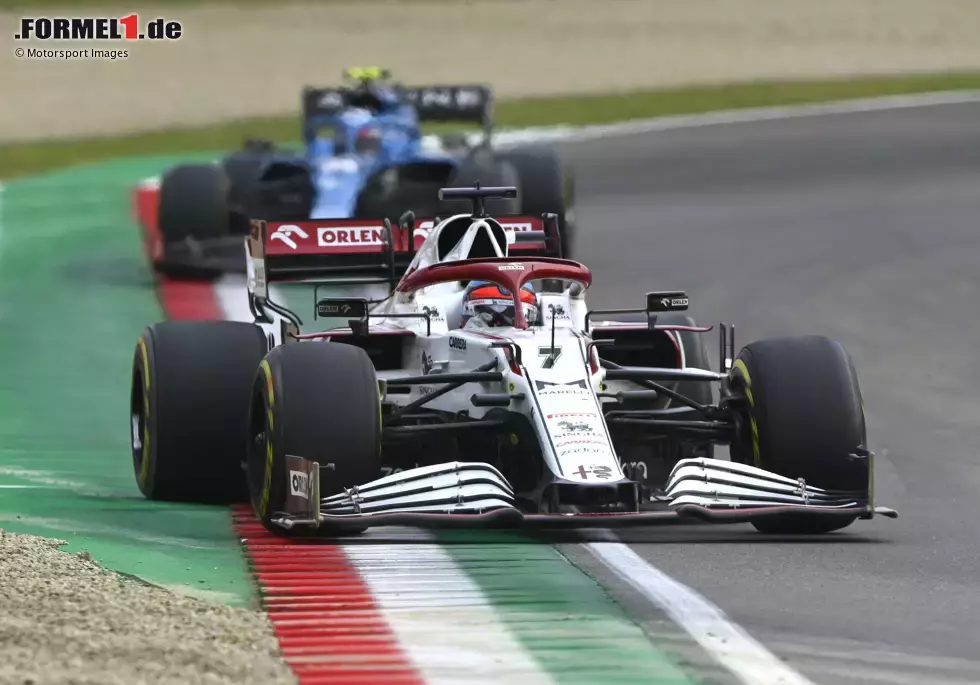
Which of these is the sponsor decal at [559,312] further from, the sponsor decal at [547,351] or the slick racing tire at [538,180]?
the slick racing tire at [538,180]

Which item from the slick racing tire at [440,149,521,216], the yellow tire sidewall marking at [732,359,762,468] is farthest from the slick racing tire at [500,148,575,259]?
the yellow tire sidewall marking at [732,359,762,468]

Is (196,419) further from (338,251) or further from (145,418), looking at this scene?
(338,251)

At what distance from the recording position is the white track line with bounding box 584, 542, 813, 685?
22.7 feet

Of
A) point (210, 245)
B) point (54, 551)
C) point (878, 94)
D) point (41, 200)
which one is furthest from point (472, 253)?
point (878, 94)

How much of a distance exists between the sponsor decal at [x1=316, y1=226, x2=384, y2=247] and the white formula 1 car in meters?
0.99

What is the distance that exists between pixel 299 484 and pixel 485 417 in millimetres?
1136

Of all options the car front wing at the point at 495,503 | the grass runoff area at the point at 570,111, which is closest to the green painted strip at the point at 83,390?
the car front wing at the point at 495,503

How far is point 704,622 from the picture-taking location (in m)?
7.71

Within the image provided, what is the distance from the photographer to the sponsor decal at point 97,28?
5306 cm

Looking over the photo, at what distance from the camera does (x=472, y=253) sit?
1145 centimetres

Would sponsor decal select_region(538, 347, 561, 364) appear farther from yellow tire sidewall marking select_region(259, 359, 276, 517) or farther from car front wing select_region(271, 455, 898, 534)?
yellow tire sidewall marking select_region(259, 359, 276, 517)

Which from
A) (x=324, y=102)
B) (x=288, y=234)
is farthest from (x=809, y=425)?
(x=324, y=102)

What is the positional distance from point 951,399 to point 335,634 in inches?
349

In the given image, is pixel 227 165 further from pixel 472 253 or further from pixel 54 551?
pixel 54 551
